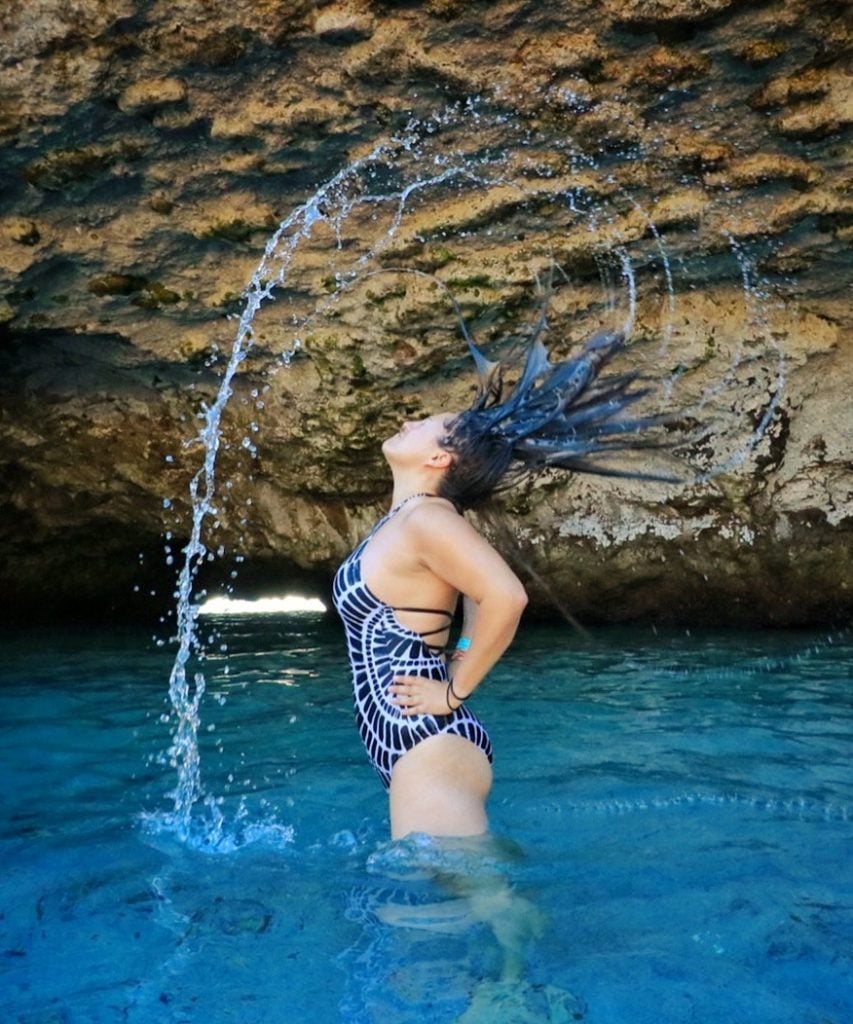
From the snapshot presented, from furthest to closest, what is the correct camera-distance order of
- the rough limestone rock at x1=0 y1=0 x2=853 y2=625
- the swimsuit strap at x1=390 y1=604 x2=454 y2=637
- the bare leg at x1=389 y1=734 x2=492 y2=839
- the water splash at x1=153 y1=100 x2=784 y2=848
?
the water splash at x1=153 y1=100 x2=784 y2=848 → the rough limestone rock at x1=0 y1=0 x2=853 y2=625 → the swimsuit strap at x1=390 y1=604 x2=454 y2=637 → the bare leg at x1=389 y1=734 x2=492 y2=839

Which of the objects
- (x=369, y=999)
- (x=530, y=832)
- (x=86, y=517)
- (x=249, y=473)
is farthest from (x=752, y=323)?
(x=369, y=999)

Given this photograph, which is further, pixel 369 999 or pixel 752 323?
pixel 752 323

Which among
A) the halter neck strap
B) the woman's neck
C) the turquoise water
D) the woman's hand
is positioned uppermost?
the woman's neck

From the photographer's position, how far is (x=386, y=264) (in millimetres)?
8008

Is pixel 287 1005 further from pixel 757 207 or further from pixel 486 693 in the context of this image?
pixel 757 207

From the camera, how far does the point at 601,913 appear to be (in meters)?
3.56

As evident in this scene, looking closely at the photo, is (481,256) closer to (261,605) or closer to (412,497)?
(412,497)

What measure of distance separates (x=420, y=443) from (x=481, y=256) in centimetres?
428

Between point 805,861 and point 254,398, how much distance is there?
6.07 metres

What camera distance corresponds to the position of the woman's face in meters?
3.90

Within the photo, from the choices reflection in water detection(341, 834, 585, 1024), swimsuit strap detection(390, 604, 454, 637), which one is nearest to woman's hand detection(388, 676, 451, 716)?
swimsuit strap detection(390, 604, 454, 637)

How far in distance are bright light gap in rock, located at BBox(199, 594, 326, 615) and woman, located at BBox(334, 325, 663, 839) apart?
860 centimetres

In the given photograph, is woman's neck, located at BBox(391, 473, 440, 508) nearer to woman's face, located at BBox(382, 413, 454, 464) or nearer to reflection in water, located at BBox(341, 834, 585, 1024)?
woman's face, located at BBox(382, 413, 454, 464)

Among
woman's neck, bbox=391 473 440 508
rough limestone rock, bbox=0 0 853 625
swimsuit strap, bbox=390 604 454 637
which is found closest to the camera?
swimsuit strap, bbox=390 604 454 637
